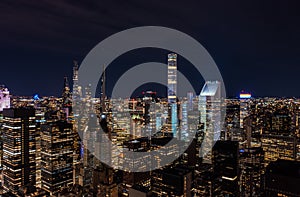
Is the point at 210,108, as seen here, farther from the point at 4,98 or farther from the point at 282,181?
the point at 4,98

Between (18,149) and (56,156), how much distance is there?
1.59 metres

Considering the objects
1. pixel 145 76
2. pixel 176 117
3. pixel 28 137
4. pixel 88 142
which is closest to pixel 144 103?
pixel 176 117

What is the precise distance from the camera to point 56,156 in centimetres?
848

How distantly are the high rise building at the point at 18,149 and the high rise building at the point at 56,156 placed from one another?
74 cm

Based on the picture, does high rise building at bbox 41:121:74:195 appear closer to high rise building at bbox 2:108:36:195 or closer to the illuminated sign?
high rise building at bbox 2:108:36:195

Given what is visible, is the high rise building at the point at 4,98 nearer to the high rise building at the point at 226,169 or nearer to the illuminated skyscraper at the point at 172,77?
the illuminated skyscraper at the point at 172,77

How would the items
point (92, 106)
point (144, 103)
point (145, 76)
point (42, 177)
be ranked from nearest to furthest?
point (145, 76) → point (42, 177) → point (144, 103) → point (92, 106)

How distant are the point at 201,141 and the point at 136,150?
2.91 metres

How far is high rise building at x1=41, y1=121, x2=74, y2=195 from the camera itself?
836 centimetres

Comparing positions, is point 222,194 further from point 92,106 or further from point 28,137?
point 92,106

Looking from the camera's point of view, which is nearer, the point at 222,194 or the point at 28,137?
the point at 222,194

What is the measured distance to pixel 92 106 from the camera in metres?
13.5

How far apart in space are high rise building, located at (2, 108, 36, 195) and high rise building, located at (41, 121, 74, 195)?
29.0 inches

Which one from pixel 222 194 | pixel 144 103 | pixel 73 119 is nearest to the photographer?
pixel 222 194
